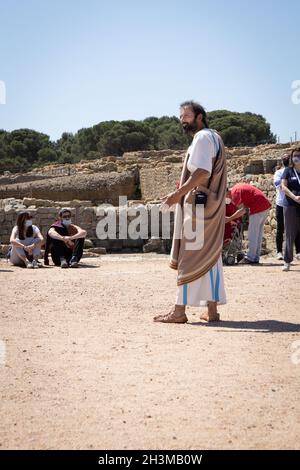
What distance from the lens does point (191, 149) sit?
20.9 ft

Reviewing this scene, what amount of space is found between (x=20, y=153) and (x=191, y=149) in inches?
2311

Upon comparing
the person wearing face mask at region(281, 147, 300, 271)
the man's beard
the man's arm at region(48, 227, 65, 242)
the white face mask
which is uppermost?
the man's beard

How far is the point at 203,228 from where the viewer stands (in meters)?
6.43

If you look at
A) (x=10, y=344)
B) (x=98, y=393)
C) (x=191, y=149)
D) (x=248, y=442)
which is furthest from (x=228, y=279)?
(x=248, y=442)

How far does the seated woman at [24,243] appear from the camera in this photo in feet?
40.5

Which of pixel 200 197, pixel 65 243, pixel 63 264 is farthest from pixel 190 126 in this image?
pixel 65 243

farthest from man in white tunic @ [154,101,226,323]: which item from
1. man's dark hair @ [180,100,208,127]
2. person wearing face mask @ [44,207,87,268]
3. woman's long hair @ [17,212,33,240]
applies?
woman's long hair @ [17,212,33,240]

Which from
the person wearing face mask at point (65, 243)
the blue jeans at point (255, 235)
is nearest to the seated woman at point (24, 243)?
the person wearing face mask at point (65, 243)

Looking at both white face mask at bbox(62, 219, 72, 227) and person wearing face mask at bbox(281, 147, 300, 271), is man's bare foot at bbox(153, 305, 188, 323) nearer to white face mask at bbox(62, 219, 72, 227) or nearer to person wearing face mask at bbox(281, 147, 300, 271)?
person wearing face mask at bbox(281, 147, 300, 271)

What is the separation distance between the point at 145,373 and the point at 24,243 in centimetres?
822

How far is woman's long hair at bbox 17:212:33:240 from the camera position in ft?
40.6

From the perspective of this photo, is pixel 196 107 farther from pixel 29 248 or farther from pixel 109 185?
pixel 109 185

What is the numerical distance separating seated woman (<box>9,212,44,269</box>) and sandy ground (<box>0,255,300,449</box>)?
13.6 ft
